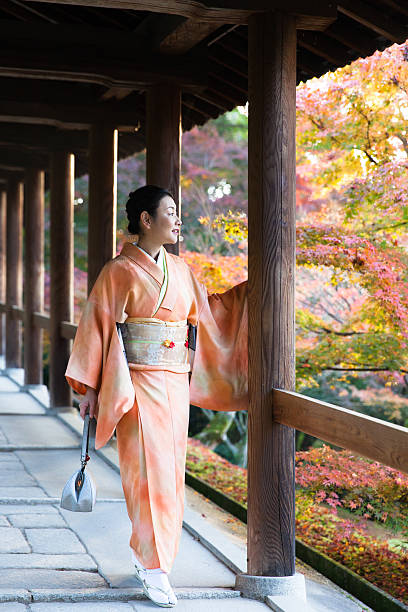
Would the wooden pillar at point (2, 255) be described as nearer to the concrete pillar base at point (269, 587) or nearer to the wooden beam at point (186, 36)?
the wooden beam at point (186, 36)

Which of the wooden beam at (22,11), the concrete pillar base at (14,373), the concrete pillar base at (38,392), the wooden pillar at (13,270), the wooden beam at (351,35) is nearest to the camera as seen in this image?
the wooden beam at (351,35)

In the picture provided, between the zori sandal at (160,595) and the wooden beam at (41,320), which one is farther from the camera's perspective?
the wooden beam at (41,320)

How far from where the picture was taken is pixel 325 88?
21.5 ft

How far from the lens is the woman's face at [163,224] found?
3.62 m

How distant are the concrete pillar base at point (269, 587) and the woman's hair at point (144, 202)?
1.62 metres

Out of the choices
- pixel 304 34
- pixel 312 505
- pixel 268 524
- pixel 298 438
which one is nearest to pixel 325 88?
pixel 304 34

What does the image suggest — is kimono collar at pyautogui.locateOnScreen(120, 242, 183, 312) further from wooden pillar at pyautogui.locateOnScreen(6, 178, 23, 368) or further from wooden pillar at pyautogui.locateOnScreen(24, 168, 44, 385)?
wooden pillar at pyautogui.locateOnScreen(6, 178, 23, 368)

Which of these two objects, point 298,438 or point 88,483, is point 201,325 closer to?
point 88,483

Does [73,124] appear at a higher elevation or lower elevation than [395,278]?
higher

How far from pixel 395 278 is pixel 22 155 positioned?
562 cm

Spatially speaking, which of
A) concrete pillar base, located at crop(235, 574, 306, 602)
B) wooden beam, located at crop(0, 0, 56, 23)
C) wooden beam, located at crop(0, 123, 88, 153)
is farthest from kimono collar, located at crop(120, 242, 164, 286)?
wooden beam, located at crop(0, 123, 88, 153)

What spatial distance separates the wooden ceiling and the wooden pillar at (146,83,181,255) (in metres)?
0.10

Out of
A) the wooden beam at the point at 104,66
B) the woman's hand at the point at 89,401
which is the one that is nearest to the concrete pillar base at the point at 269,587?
the woman's hand at the point at 89,401

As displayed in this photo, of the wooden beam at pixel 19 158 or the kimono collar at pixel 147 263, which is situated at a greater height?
the wooden beam at pixel 19 158
